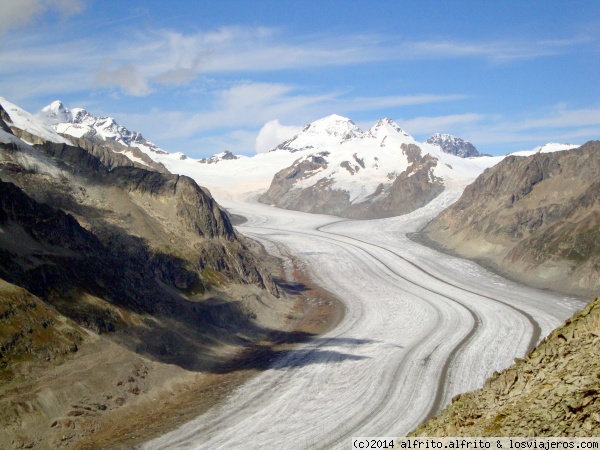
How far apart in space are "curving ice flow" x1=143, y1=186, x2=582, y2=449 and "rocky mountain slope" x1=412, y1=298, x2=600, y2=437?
11.6m

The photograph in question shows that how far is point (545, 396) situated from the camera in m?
12.0

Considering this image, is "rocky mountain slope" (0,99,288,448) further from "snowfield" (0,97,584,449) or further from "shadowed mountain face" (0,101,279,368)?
"snowfield" (0,97,584,449)

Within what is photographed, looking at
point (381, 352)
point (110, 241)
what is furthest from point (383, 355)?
point (110, 241)

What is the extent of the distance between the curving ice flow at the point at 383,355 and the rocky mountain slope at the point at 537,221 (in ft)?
13.9

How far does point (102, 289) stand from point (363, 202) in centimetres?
12363

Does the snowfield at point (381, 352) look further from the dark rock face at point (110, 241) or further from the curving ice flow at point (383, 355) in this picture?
A: the dark rock face at point (110, 241)

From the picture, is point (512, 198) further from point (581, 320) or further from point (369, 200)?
point (581, 320)

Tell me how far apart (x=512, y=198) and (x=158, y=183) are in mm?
60801

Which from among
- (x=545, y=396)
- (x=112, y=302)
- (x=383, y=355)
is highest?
(x=112, y=302)

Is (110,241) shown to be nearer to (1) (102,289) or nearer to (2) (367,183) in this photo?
(1) (102,289)

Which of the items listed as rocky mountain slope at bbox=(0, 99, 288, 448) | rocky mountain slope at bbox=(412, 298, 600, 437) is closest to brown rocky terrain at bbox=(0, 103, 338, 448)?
rocky mountain slope at bbox=(0, 99, 288, 448)

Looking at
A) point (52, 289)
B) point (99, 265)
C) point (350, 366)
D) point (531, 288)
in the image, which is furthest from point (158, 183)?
point (531, 288)

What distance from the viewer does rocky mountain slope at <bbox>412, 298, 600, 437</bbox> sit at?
11.0 m

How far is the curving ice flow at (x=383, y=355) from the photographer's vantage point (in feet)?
83.6
